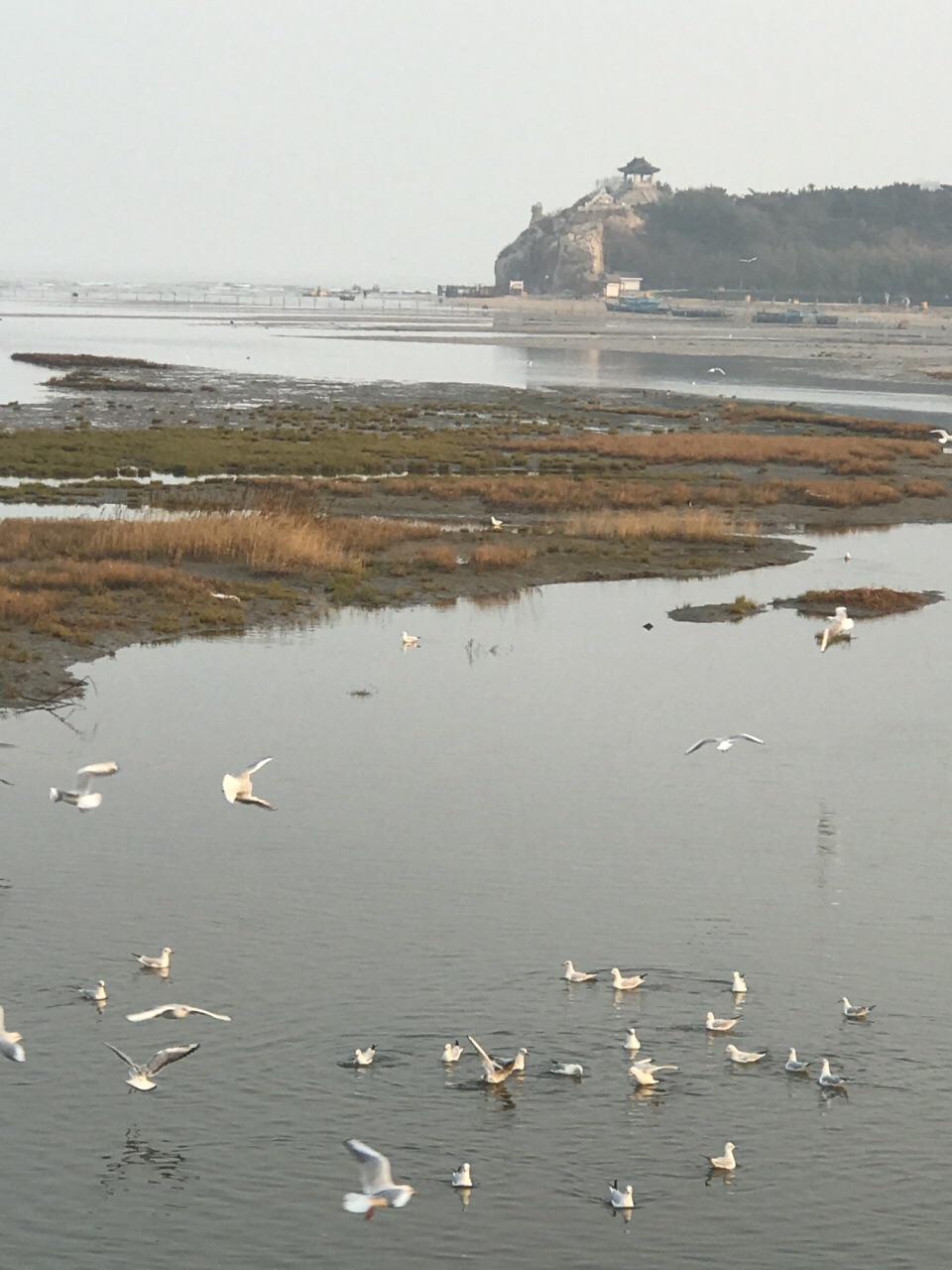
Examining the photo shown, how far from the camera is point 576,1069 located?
18.3 metres

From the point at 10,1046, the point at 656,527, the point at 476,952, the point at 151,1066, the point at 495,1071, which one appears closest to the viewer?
the point at 10,1046

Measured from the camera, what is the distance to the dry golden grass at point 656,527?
2158 inches

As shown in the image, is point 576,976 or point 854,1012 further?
point 576,976

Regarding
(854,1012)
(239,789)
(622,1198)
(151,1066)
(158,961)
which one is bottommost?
(622,1198)

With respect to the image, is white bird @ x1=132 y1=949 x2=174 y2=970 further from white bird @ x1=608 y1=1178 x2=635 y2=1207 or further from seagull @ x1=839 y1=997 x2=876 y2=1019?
seagull @ x1=839 y1=997 x2=876 y2=1019

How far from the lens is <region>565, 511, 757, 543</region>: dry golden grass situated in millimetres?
54812

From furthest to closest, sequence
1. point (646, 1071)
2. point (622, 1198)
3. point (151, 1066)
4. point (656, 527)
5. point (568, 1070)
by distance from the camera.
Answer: point (656, 527), point (568, 1070), point (646, 1071), point (151, 1066), point (622, 1198)

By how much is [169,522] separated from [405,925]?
2644 cm

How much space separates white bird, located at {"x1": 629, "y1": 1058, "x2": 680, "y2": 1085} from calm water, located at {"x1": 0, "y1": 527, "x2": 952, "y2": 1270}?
9.4 inches

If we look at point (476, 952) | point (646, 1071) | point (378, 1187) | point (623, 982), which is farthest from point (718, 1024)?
point (378, 1187)

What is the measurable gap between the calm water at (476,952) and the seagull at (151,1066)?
0.24m

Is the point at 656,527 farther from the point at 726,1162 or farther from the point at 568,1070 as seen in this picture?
the point at 726,1162

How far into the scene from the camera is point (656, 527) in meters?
55.7

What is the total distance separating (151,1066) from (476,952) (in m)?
5.12
